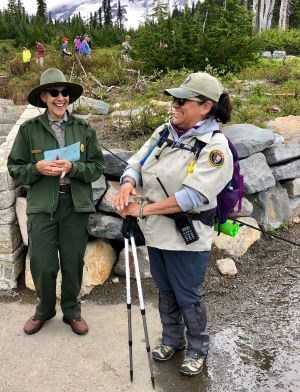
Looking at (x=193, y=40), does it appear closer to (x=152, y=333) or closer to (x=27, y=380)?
(x=152, y=333)

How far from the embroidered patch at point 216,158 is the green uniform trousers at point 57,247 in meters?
1.34

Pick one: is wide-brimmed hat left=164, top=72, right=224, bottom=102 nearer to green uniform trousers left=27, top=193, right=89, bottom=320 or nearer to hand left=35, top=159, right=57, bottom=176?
hand left=35, top=159, right=57, bottom=176

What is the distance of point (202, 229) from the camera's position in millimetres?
3330

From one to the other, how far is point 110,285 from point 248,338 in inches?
63.1

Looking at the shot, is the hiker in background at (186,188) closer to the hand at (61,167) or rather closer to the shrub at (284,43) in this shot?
the hand at (61,167)

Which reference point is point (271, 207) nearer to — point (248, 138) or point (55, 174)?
point (248, 138)

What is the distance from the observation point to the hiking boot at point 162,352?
3820 millimetres

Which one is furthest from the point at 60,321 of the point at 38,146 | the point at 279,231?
the point at 279,231

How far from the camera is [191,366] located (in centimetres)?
365

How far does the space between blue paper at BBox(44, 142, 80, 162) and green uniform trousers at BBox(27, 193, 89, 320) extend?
31 centimetres

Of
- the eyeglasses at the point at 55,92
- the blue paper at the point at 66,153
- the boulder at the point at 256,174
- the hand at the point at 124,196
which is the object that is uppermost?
the eyeglasses at the point at 55,92

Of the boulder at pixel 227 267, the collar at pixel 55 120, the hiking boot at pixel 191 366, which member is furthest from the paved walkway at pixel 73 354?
the collar at pixel 55 120

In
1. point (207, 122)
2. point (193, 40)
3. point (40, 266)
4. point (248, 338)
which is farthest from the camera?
point (193, 40)

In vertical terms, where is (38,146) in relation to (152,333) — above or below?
above
